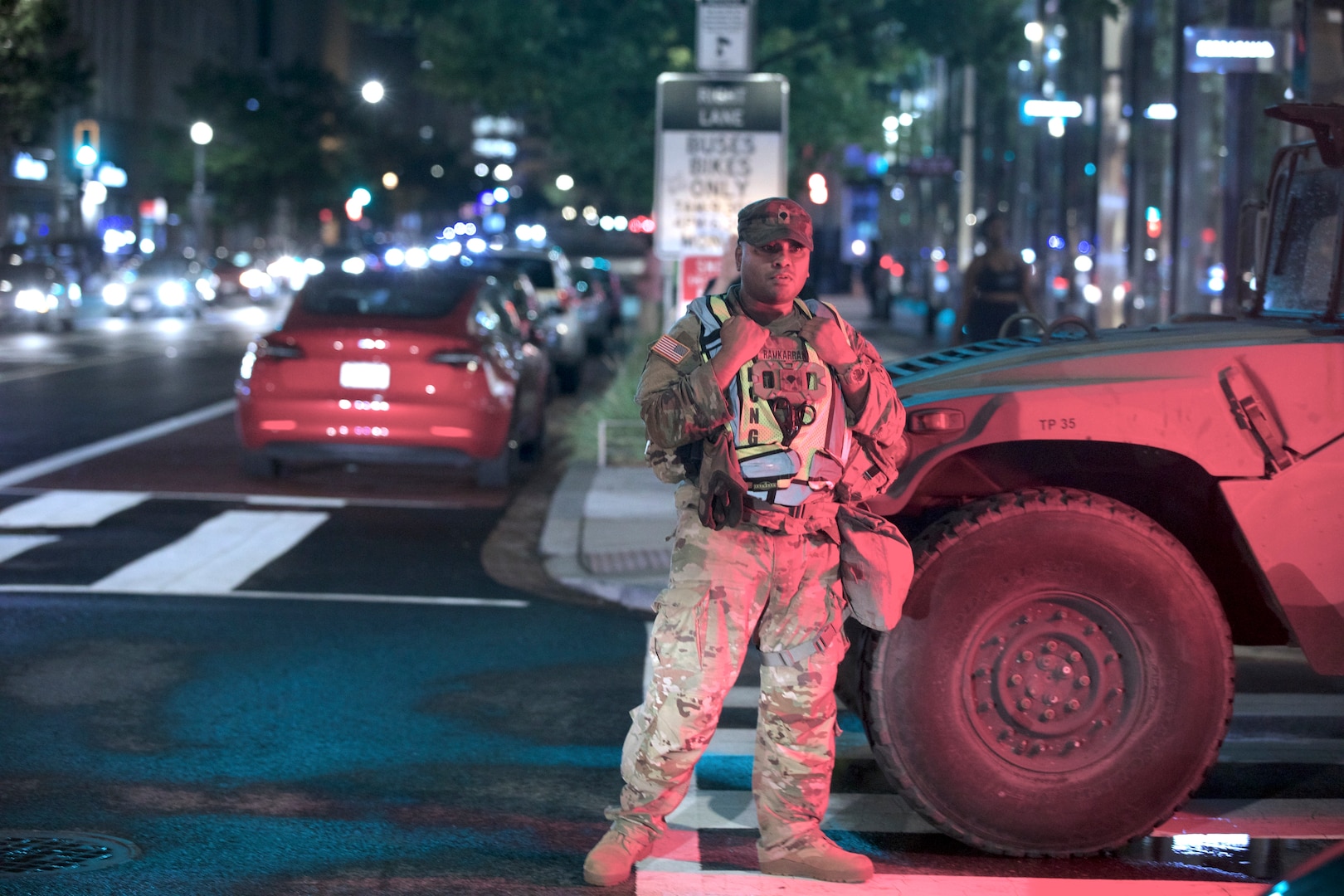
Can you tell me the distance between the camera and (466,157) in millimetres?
128125

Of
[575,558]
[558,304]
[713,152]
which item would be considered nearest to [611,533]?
[575,558]

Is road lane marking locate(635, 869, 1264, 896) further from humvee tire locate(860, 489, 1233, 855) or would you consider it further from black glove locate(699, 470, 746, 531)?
black glove locate(699, 470, 746, 531)

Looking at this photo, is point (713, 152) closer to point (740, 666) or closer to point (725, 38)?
point (725, 38)

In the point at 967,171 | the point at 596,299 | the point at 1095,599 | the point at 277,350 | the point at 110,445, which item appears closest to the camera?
the point at 1095,599

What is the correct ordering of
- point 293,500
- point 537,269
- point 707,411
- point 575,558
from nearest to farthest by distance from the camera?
point 707,411 < point 575,558 < point 293,500 < point 537,269

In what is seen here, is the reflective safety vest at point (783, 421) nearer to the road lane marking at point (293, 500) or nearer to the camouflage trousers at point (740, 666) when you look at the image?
the camouflage trousers at point (740, 666)

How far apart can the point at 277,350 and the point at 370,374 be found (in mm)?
794

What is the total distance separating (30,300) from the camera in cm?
3597

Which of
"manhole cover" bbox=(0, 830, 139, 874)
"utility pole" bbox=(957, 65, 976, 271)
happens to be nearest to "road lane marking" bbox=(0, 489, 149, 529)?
"manhole cover" bbox=(0, 830, 139, 874)

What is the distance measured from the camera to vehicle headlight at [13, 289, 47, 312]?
117ft

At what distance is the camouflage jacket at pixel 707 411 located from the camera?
474 cm

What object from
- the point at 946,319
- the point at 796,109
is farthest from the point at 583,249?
the point at 796,109

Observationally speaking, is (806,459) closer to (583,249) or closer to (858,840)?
(858,840)

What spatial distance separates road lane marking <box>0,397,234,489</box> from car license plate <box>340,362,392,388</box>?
106 inches
